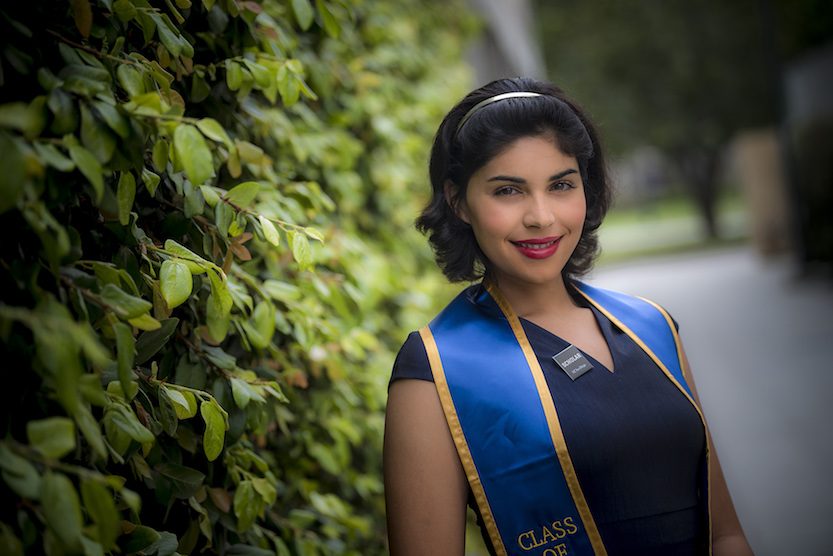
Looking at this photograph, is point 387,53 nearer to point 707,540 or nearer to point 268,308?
point 268,308

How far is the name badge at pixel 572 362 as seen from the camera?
5.11 ft

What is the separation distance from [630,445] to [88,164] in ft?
3.82

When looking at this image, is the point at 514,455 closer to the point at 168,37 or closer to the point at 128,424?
the point at 128,424

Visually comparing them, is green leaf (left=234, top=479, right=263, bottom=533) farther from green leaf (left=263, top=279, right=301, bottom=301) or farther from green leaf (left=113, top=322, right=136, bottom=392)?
green leaf (left=113, top=322, right=136, bottom=392)

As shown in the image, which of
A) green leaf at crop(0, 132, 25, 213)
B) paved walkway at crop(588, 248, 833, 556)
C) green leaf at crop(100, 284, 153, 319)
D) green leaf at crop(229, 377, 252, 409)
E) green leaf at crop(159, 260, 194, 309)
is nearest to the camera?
green leaf at crop(0, 132, 25, 213)

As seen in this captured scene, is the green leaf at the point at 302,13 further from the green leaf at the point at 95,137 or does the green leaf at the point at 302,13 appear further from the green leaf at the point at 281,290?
the green leaf at the point at 95,137

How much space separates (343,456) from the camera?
7.03ft

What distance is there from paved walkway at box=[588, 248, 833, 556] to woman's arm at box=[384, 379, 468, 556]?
936mm

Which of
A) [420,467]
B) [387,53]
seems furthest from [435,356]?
[387,53]

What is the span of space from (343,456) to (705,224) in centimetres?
2322

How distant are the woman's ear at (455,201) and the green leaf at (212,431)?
0.74 m

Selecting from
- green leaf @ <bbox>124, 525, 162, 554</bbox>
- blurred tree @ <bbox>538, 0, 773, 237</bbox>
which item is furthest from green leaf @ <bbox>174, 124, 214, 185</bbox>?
blurred tree @ <bbox>538, 0, 773, 237</bbox>

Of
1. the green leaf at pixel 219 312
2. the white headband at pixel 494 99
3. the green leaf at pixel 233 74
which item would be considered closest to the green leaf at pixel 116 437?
the green leaf at pixel 219 312

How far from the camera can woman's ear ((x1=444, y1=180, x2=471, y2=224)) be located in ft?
5.52
